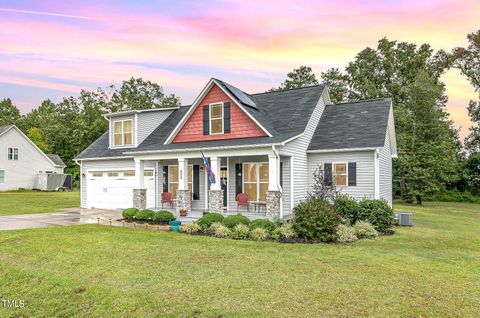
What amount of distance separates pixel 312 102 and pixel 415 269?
39.6ft

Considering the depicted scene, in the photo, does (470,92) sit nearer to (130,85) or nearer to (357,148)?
(357,148)

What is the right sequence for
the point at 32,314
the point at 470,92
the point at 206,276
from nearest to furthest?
the point at 32,314, the point at 206,276, the point at 470,92

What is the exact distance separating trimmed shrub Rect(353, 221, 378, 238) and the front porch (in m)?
3.11

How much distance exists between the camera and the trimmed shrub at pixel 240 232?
38.6 ft

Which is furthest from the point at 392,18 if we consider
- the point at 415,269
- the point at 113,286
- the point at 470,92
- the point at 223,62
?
the point at 470,92

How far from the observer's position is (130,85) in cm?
5766

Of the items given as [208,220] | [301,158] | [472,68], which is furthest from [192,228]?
[472,68]

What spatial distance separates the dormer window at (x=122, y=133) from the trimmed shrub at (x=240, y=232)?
1187cm

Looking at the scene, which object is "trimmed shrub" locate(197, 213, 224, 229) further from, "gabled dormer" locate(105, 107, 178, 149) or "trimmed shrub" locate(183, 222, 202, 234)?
"gabled dormer" locate(105, 107, 178, 149)

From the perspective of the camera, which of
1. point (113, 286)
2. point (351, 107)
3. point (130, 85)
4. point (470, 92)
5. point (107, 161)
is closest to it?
point (113, 286)

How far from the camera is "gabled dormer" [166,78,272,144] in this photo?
54.2 feet

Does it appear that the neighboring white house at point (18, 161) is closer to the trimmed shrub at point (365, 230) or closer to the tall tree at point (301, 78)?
the tall tree at point (301, 78)

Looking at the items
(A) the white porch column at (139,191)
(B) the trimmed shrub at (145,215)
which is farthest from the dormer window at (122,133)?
(B) the trimmed shrub at (145,215)

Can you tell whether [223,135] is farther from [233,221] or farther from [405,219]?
[405,219]
